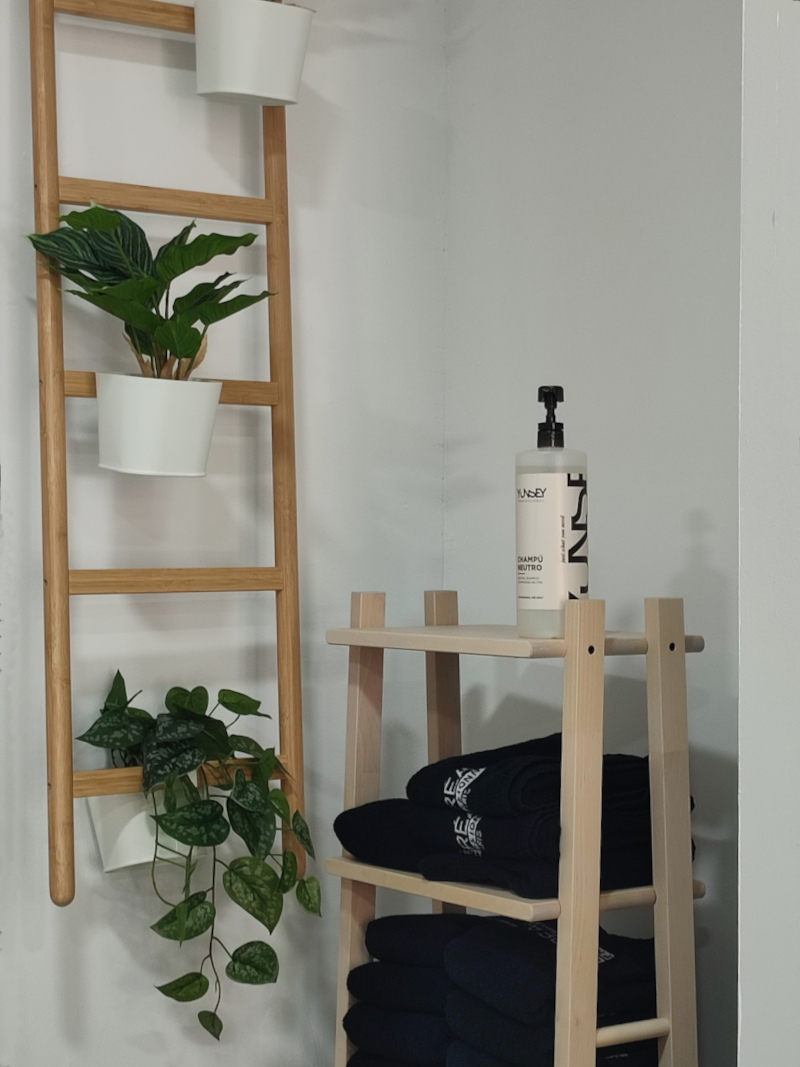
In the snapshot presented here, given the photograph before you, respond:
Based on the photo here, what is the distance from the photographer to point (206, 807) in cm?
135

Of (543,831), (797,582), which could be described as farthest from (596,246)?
(797,582)

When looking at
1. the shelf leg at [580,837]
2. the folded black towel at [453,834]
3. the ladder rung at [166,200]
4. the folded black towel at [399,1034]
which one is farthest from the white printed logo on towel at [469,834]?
the ladder rung at [166,200]

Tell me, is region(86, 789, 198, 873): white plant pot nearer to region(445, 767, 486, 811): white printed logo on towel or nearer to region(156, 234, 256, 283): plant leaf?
region(445, 767, 486, 811): white printed logo on towel

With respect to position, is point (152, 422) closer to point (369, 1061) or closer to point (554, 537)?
point (554, 537)

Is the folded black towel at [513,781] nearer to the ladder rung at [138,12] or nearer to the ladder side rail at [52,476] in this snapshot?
the ladder side rail at [52,476]

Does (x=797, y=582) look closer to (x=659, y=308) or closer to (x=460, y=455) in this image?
(x=659, y=308)

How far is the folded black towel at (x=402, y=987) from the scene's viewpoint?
4.22ft

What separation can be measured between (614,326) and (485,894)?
75cm

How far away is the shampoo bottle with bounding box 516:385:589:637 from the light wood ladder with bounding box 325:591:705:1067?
5 cm

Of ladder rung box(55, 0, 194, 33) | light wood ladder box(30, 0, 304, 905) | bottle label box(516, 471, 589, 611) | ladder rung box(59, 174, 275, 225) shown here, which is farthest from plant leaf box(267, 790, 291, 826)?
ladder rung box(55, 0, 194, 33)

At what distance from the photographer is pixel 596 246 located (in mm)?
1552

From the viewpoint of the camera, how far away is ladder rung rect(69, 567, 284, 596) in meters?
1.42

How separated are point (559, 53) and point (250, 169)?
460 mm

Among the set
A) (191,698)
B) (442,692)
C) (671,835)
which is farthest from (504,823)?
(191,698)
